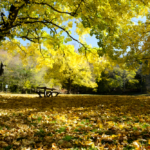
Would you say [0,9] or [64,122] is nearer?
[64,122]

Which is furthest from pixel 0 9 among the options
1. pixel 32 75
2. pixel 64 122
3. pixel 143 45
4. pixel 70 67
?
pixel 32 75

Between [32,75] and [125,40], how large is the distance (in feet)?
69.6

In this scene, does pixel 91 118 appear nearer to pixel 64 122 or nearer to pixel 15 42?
pixel 64 122

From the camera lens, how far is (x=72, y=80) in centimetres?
2080

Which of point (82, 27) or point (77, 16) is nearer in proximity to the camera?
point (77, 16)

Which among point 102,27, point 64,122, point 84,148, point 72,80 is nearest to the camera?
point 84,148

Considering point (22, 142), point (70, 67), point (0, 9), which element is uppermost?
point (0, 9)

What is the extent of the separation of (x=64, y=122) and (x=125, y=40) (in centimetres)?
719

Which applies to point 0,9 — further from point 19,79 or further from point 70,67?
point 19,79

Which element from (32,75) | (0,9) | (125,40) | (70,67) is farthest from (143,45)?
(32,75)

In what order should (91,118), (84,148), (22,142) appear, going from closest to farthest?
(84,148), (22,142), (91,118)

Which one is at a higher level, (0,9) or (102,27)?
(0,9)

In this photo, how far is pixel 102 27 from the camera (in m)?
5.62

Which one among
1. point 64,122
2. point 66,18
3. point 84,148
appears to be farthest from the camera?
point 66,18
